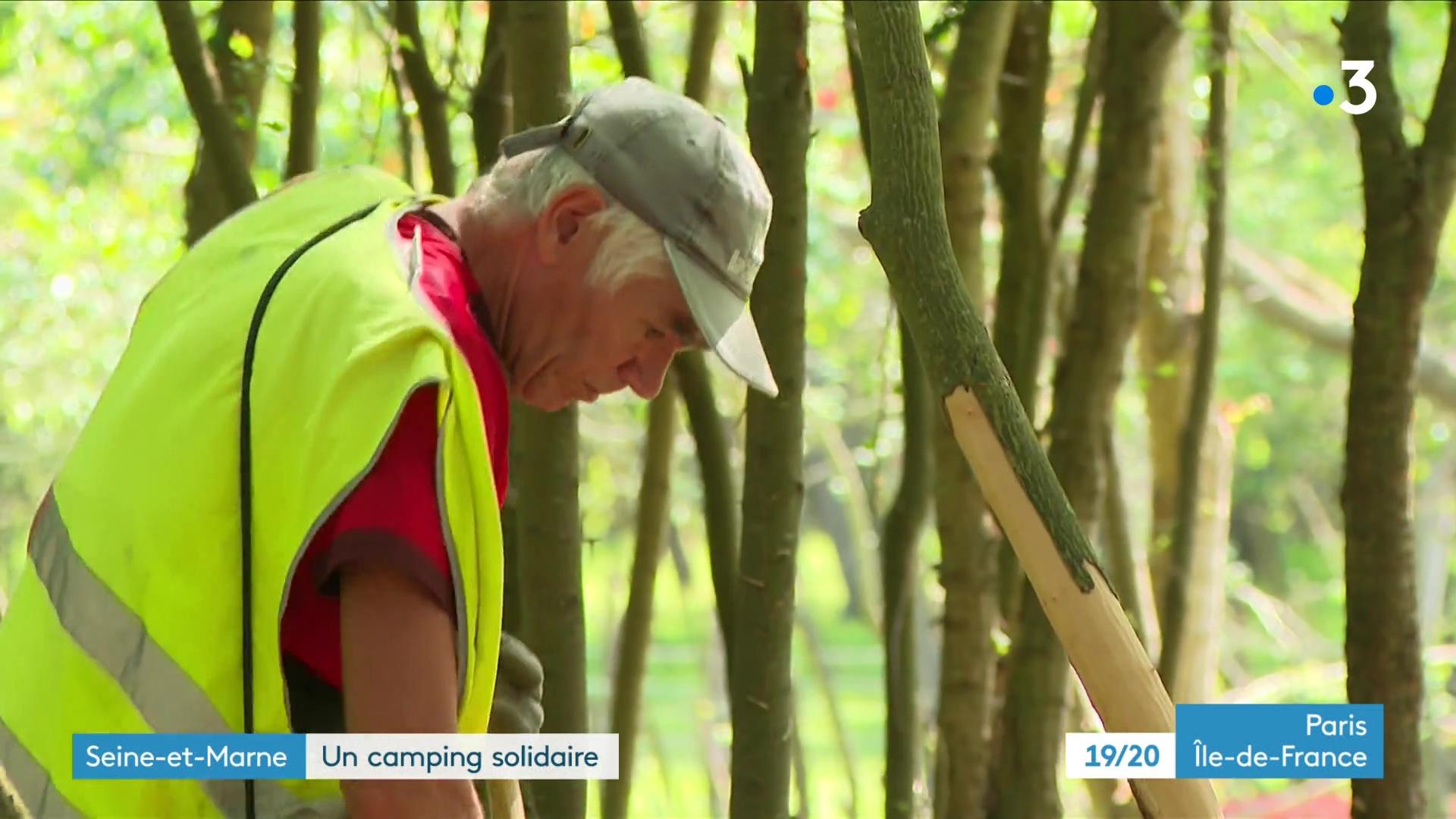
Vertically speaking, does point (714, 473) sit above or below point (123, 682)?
above

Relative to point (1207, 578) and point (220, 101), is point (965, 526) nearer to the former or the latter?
point (220, 101)

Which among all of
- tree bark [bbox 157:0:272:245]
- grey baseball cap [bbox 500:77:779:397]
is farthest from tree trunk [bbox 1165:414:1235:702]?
grey baseball cap [bbox 500:77:779:397]

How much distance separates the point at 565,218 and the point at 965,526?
4.59 ft

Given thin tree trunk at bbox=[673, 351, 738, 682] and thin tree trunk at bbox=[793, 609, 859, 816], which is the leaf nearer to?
thin tree trunk at bbox=[673, 351, 738, 682]

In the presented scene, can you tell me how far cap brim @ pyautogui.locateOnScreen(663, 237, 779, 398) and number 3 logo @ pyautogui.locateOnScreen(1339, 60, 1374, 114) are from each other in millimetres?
1039

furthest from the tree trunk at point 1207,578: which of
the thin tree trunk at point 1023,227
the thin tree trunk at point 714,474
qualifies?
the thin tree trunk at point 714,474

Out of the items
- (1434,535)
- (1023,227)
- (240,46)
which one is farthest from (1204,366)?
(1434,535)

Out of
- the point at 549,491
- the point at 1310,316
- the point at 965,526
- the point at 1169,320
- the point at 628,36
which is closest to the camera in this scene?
the point at 549,491

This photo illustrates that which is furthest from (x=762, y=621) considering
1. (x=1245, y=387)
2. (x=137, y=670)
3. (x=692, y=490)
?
(x=1245, y=387)

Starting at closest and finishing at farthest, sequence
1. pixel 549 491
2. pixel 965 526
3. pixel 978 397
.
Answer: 1. pixel 978 397
2. pixel 549 491
3. pixel 965 526

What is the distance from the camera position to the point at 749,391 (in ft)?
6.39

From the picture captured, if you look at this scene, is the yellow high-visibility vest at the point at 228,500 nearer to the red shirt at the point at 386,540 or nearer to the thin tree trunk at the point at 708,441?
the red shirt at the point at 386,540

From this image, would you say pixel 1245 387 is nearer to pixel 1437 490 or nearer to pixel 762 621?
pixel 1437 490

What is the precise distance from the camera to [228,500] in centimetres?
115
